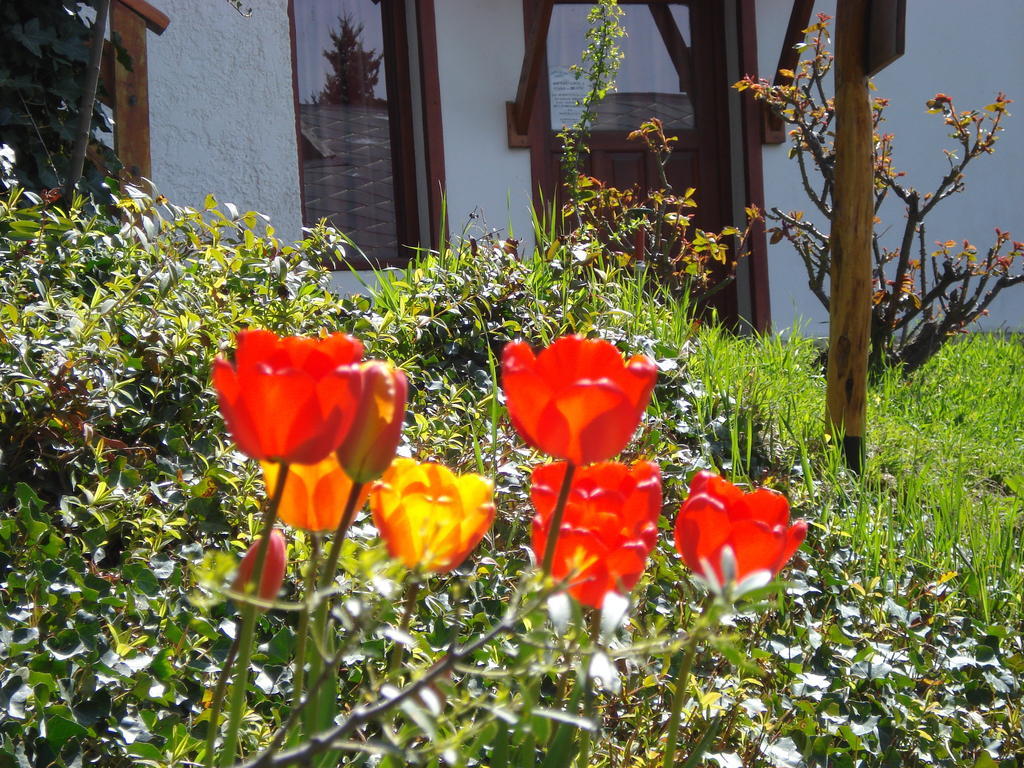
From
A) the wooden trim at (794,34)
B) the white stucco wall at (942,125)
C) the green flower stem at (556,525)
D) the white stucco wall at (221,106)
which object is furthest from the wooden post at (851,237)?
the white stucco wall at (942,125)

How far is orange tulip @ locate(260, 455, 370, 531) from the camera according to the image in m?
0.70

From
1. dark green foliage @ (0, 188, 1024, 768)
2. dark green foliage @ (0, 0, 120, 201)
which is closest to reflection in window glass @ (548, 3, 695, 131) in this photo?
dark green foliage @ (0, 0, 120, 201)

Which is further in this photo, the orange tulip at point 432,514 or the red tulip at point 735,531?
the red tulip at point 735,531

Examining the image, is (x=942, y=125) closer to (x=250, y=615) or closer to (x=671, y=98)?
(x=671, y=98)

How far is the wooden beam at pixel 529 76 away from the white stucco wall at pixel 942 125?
1711 mm

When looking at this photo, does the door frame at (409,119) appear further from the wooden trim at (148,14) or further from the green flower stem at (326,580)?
the green flower stem at (326,580)

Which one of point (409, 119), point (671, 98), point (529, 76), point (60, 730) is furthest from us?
point (671, 98)

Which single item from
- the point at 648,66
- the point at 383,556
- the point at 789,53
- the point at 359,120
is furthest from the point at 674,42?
the point at 383,556

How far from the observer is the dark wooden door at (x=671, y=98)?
6984 mm

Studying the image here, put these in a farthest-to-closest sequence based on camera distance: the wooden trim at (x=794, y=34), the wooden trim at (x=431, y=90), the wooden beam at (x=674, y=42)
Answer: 1. the wooden beam at (x=674, y=42)
2. the wooden trim at (x=794, y=34)
3. the wooden trim at (x=431, y=90)

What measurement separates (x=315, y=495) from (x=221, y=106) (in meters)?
4.79

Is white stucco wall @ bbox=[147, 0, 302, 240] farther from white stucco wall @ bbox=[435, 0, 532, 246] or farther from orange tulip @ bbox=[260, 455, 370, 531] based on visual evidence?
orange tulip @ bbox=[260, 455, 370, 531]

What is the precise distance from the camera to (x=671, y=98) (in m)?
7.19

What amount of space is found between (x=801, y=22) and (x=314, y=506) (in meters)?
6.50
